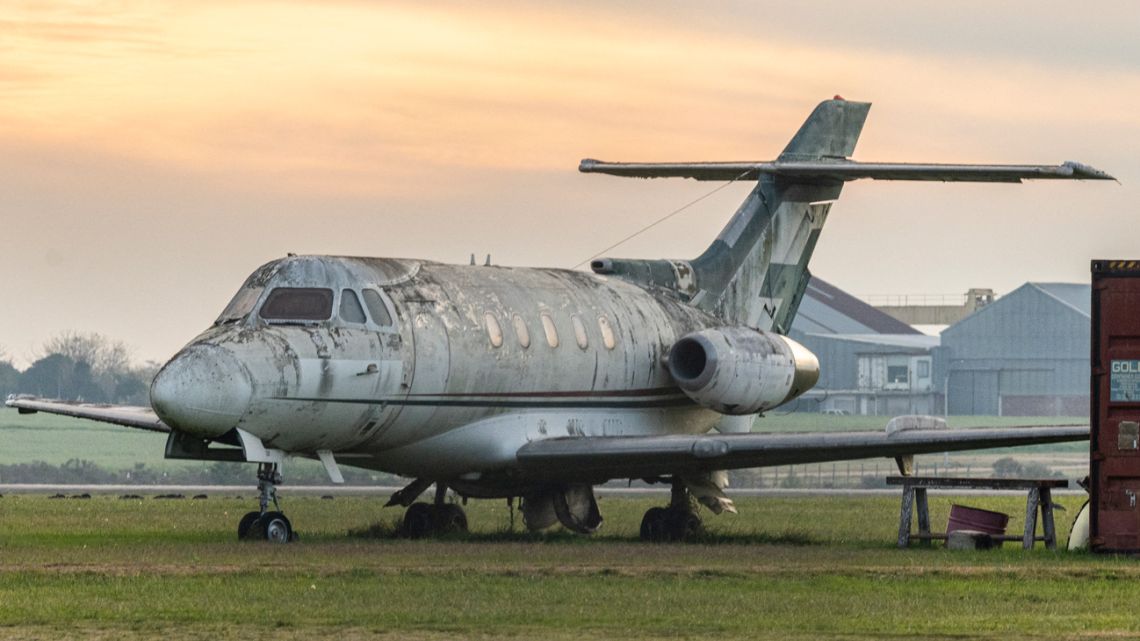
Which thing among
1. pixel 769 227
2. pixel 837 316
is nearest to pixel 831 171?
pixel 769 227

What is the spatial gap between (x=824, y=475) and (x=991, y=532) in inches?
1595

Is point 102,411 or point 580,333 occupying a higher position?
point 580,333

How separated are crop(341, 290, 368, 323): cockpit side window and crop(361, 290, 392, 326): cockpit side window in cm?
14

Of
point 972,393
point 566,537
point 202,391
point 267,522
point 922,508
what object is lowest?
point 566,537

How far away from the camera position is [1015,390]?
101 m

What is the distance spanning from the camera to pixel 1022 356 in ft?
335

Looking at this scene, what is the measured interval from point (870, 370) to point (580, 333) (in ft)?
261

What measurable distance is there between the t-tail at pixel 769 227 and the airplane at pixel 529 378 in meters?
0.04

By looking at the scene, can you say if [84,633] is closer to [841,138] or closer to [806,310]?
[841,138]

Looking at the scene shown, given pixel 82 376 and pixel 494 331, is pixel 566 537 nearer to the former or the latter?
pixel 494 331

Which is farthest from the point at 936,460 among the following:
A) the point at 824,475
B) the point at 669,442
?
the point at 669,442

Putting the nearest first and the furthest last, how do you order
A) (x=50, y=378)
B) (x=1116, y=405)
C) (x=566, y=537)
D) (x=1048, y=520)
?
(x=1116, y=405)
(x=1048, y=520)
(x=566, y=537)
(x=50, y=378)

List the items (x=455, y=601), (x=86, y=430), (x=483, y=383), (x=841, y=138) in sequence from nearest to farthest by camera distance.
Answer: (x=455, y=601), (x=483, y=383), (x=841, y=138), (x=86, y=430)

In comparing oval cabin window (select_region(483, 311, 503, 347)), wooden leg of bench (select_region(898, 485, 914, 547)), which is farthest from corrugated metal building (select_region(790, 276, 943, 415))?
wooden leg of bench (select_region(898, 485, 914, 547))
